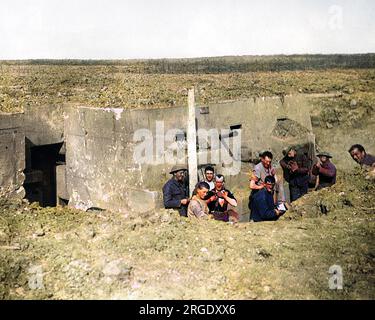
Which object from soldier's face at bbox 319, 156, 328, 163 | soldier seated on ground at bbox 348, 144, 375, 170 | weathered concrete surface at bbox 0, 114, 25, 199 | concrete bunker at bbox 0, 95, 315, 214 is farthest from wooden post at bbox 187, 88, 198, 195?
weathered concrete surface at bbox 0, 114, 25, 199

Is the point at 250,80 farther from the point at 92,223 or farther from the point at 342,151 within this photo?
the point at 92,223

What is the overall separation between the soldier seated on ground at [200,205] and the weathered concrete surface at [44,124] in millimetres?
4139

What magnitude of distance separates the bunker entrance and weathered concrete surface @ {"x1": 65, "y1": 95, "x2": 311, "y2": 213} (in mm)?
437

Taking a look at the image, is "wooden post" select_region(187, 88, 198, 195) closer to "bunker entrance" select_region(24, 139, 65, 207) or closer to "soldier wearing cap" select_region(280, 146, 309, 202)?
"soldier wearing cap" select_region(280, 146, 309, 202)

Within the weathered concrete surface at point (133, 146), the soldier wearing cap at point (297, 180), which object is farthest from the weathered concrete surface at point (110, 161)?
the soldier wearing cap at point (297, 180)

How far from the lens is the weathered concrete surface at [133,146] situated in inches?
314

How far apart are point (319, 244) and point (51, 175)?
21.4 ft

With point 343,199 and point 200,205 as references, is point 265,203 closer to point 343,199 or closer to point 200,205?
point 200,205

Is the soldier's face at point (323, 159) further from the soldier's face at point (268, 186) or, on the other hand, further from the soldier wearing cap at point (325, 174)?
the soldier's face at point (268, 186)

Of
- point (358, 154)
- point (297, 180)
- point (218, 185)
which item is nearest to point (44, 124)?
point (218, 185)

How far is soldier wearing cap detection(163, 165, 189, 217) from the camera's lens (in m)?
7.11

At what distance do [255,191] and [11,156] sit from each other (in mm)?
4530

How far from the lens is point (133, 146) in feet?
26.1

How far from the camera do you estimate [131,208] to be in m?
8.09
